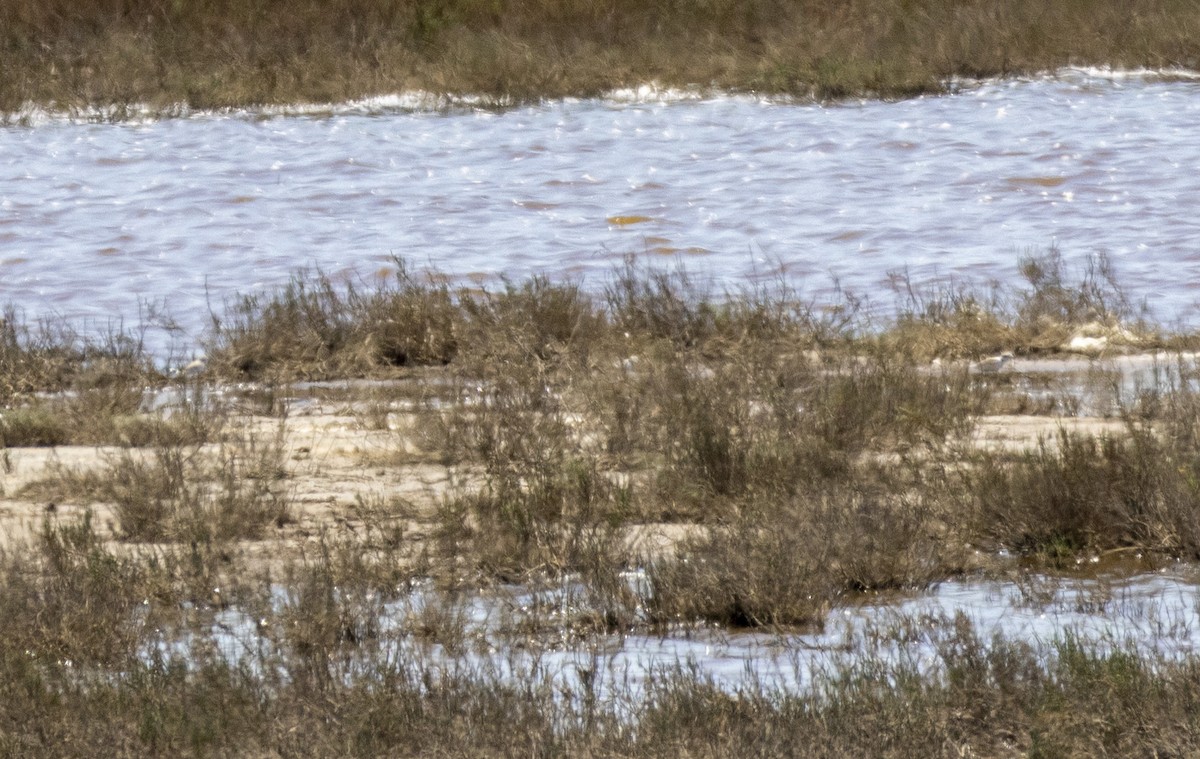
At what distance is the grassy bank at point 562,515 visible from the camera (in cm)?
464

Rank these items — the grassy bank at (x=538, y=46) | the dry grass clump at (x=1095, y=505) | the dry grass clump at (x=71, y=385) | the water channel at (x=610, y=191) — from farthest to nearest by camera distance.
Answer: the grassy bank at (x=538, y=46) < the water channel at (x=610, y=191) < the dry grass clump at (x=71, y=385) < the dry grass clump at (x=1095, y=505)

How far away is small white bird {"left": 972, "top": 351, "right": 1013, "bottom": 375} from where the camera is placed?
973 cm

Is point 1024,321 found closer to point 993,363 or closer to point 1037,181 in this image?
point 993,363

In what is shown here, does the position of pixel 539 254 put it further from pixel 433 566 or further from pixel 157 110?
pixel 157 110

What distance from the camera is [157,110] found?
871 inches

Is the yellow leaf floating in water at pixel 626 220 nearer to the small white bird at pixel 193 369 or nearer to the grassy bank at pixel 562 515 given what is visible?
the grassy bank at pixel 562 515

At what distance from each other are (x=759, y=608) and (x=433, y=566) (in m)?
1.25

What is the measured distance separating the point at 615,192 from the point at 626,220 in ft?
4.79

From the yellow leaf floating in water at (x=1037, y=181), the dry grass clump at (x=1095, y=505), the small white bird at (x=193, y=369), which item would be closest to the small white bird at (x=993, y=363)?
the dry grass clump at (x=1095, y=505)

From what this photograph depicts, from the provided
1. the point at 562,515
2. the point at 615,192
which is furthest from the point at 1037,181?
the point at 562,515

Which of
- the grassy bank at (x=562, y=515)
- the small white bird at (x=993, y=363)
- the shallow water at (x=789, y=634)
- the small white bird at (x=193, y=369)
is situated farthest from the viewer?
the small white bird at (x=193, y=369)

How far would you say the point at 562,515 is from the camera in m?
6.76

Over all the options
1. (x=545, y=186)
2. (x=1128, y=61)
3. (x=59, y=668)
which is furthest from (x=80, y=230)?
A: (x=1128, y=61)

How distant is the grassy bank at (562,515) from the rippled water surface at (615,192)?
2.14 m
